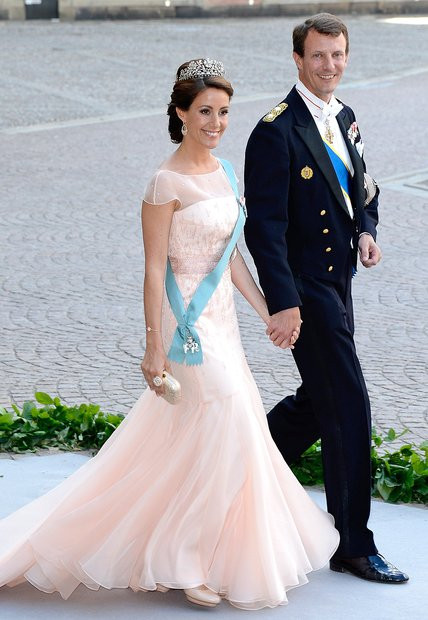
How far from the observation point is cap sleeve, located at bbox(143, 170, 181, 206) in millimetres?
4383

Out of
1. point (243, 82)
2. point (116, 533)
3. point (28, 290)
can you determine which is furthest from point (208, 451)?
point (243, 82)

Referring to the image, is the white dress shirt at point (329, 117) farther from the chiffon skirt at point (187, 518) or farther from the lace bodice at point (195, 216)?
the chiffon skirt at point (187, 518)

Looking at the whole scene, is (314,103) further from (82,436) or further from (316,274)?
(82,436)

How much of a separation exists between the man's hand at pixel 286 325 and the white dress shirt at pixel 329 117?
491mm

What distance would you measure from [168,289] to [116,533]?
0.86 meters

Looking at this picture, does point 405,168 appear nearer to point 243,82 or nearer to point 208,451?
point 243,82

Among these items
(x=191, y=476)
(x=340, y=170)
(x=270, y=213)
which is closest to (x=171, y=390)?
(x=191, y=476)

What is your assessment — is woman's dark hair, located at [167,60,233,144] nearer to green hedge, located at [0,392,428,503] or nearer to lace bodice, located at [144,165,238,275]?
lace bodice, located at [144,165,238,275]

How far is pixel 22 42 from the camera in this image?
22641 mm

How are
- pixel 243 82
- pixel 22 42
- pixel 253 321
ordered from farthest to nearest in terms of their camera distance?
pixel 22 42 < pixel 243 82 < pixel 253 321

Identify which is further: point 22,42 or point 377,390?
point 22,42

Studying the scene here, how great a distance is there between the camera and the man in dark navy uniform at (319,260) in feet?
15.0

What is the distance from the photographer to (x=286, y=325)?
4.55 m

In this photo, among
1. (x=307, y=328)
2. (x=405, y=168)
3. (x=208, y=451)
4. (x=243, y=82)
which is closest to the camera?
(x=208, y=451)
